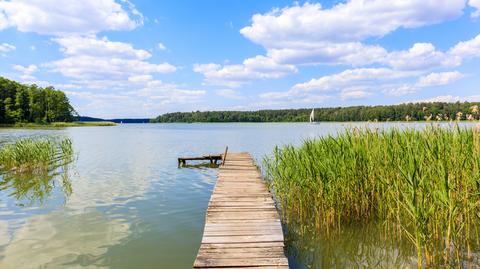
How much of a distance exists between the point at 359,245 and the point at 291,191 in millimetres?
2413

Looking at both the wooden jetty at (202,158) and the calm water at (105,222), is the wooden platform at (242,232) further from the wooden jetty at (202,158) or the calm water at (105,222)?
the wooden jetty at (202,158)

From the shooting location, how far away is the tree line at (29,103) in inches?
3177

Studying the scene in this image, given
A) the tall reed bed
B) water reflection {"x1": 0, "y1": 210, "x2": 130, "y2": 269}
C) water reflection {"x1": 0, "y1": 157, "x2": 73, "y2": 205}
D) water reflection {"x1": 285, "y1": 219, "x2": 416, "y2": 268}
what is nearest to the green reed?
water reflection {"x1": 0, "y1": 157, "x2": 73, "y2": 205}

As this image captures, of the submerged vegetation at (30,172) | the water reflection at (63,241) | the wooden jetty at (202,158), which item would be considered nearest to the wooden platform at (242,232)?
the water reflection at (63,241)

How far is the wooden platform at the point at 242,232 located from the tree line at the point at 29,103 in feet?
300

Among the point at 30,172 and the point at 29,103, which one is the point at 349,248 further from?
the point at 29,103

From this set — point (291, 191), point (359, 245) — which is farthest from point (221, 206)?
point (359, 245)

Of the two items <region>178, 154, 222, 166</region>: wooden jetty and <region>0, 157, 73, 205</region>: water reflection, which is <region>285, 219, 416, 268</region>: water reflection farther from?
<region>178, 154, 222, 166</region>: wooden jetty

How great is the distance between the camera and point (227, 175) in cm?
1376

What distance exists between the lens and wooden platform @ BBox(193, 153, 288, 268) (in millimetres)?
5270

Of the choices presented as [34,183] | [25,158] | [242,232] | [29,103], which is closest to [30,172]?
[25,158]

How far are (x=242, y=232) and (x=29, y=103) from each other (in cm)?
9760

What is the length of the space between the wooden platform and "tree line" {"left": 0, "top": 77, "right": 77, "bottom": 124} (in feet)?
300

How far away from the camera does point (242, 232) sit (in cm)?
652
